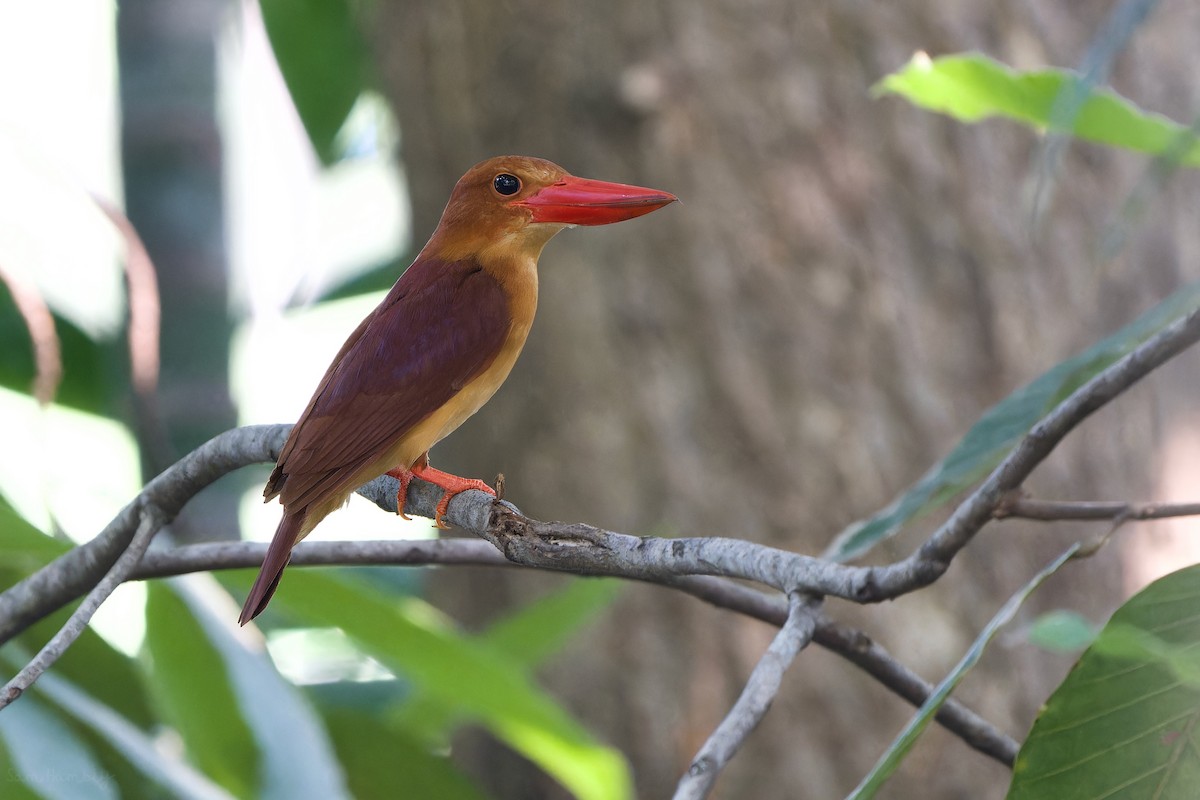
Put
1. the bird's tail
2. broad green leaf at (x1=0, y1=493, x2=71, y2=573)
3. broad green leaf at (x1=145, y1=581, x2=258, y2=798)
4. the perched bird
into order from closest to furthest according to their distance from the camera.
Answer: the bird's tail, the perched bird, broad green leaf at (x1=0, y1=493, x2=71, y2=573), broad green leaf at (x1=145, y1=581, x2=258, y2=798)

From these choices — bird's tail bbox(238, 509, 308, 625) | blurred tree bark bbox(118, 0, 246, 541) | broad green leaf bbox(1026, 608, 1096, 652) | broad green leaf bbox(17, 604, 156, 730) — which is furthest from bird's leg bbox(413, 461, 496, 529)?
blurred tree bark bbox(118, 0, 246, 541)

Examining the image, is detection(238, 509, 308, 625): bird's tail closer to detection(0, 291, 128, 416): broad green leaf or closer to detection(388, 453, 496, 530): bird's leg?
detection(388, 453, 496, 530): bird's leg

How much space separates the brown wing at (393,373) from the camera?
123 cm

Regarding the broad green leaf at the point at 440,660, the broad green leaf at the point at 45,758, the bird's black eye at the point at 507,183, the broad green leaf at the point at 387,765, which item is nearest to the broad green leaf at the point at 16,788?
the broad green leaf at the point at 45,758

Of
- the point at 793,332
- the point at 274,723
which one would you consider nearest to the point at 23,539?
the point at 274,723

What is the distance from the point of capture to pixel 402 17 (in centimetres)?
338

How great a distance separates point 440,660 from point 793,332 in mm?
1402

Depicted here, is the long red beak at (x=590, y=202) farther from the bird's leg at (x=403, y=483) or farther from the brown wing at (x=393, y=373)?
the bird's leg at (x=403, y=483)

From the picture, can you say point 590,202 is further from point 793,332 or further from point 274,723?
point 793,332

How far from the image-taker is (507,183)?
1.40 metres

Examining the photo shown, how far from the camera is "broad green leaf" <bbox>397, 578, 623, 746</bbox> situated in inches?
80.7

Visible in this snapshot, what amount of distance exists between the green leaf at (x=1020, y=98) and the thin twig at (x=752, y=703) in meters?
0.64

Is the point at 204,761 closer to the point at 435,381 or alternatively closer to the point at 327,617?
the point at 327,617

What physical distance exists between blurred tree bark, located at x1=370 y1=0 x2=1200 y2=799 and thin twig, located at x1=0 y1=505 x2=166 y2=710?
1.60 meters
